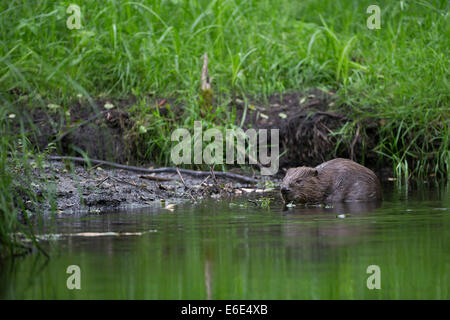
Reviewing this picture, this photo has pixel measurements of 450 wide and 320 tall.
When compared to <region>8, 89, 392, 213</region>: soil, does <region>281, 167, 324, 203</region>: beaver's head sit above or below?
below

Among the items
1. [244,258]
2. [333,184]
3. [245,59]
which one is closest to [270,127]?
[245,59]

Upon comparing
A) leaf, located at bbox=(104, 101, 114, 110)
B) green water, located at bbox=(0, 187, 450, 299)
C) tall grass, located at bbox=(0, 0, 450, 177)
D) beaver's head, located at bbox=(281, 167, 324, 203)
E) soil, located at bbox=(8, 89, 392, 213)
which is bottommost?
green water, located at bbox=(0, 187, 450, 299)

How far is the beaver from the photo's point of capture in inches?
273

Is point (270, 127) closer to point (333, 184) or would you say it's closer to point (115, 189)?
point (333, 184)

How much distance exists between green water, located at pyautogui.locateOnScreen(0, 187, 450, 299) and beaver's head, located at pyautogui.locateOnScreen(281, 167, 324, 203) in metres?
1.00

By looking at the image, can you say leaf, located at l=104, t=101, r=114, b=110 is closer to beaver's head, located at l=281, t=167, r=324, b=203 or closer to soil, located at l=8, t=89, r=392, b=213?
soil, located at l=8, t=89, r=392, b=213

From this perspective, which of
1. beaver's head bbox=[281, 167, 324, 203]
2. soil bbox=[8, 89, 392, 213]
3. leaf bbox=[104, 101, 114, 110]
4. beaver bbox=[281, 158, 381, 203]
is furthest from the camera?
leaf bbox=[104, 101, 114, 110]

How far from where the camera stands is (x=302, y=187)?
6.93m

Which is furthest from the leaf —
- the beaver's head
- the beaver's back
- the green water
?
the green water

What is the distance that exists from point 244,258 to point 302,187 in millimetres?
3194

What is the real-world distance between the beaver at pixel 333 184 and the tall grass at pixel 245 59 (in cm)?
220

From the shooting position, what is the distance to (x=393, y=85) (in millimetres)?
10016

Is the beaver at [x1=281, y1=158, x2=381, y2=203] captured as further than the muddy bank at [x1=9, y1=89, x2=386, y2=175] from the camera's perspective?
No
